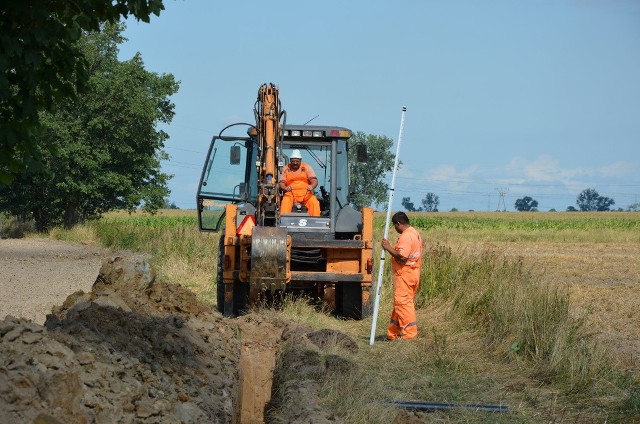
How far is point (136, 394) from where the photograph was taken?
7441mm

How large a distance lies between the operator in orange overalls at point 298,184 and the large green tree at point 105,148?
23.9 meters

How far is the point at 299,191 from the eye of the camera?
15.0m

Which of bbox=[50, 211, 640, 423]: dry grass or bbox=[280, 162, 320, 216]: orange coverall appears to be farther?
bbox=[280, 162, 320, 216]: orange coverall

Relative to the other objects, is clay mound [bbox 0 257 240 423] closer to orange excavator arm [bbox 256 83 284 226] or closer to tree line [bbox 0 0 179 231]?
orange excavator arm [bbox 256 83 284 226]

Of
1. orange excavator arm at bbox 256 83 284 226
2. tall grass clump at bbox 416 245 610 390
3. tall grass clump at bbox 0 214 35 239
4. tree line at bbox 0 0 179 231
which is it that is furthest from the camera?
tall grass clump at bbox 0 214 35 239

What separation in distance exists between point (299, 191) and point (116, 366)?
7299mm

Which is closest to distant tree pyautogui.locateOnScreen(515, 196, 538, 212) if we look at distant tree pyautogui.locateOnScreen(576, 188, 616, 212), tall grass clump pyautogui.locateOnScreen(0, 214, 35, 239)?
distant tree pyautogui.locateOnScreen(576, 188, 616, 212)

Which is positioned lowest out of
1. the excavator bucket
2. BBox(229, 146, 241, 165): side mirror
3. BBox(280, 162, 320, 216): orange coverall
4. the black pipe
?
the black pipe

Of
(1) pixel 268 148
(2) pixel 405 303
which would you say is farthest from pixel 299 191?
(2) pixel 405 303

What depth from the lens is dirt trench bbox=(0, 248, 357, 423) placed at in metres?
6.71

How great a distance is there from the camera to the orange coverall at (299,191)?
1480 centimetres

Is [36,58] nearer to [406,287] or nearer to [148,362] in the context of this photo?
[148,362]

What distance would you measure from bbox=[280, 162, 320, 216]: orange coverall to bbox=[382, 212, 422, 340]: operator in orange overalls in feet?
6.43

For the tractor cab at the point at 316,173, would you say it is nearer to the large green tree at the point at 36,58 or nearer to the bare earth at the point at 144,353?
the bare earth at the point at 144,353
